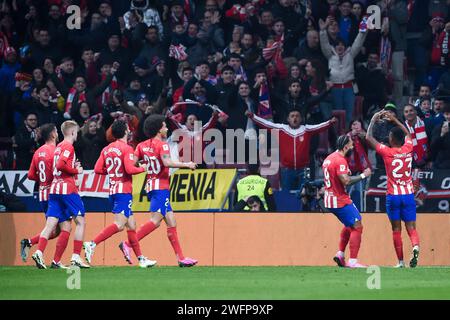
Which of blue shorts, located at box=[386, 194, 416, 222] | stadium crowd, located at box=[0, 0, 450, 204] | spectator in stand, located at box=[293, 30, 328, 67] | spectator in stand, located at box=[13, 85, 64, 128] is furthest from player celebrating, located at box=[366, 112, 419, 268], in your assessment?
spectator in stand, located at box=[13, 85, 64, 128]

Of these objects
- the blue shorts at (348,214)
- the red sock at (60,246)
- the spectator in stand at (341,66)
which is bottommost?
the red sock at (60,246)

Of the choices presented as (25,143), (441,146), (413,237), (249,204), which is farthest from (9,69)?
(413,237)

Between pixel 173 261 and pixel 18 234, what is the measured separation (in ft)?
9.13

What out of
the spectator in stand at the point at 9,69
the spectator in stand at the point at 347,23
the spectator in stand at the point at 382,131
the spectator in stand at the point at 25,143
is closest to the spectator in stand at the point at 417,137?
the spectator in stand at the point at 382,131

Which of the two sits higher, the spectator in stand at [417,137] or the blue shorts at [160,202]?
the spectator in stand at [417,137]

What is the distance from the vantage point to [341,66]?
80.1 feet

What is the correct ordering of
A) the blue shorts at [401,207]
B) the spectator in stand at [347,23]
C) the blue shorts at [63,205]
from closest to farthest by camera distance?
the blue shorts at [63,205], the blue shorts at [401,207], the spectator in stand at [347,23]

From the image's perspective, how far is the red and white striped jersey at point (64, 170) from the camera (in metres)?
17.8

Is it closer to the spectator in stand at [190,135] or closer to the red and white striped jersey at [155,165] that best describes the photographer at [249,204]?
the spectator in stand at [190,135]

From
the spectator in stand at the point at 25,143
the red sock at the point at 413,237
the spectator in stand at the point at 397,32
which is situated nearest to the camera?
the red sock at the point at 413,237

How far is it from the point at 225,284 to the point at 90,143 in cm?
887

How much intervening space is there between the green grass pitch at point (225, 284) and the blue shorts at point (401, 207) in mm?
960

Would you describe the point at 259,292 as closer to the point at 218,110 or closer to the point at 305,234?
the point at 305,234
